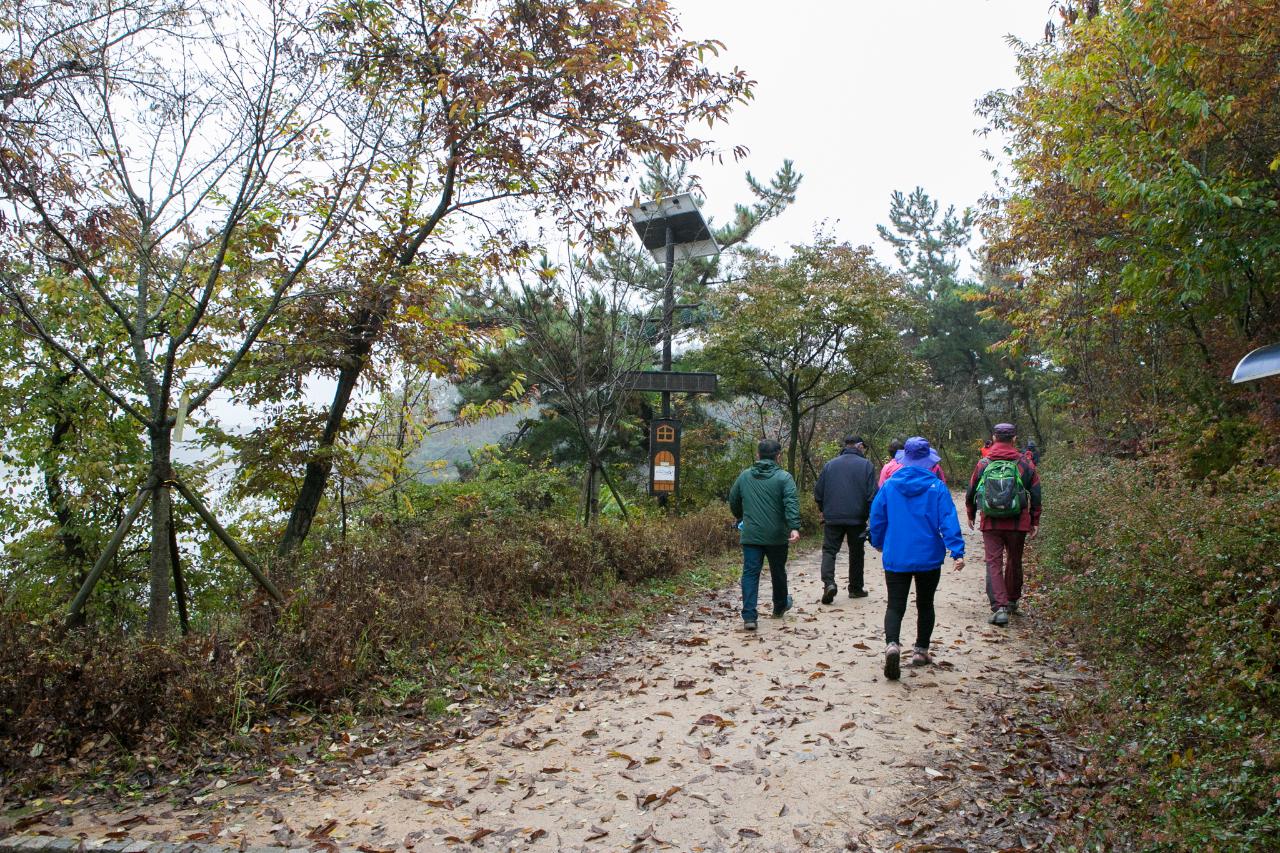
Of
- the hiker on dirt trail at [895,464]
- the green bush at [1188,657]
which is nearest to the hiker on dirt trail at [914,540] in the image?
the hiker on dirt trail at [895,464]

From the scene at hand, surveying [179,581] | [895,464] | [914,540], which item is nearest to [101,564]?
[179,581]

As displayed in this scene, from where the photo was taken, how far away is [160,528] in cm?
575

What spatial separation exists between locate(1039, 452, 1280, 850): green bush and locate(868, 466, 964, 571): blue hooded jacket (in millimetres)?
1208

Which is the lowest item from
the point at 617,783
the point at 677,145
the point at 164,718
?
the point at 617,783

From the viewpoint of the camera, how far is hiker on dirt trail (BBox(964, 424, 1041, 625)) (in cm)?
736

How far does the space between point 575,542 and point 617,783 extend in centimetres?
498

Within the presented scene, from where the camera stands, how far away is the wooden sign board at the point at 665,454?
47.4 feet

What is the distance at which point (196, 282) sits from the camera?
6.67 meters

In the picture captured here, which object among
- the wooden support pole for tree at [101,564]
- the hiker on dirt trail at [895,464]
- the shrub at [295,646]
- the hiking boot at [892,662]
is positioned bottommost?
the hiking boot at [892,662]

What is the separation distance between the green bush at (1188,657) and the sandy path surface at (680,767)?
915mm

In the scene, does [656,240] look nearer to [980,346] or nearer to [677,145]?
[677,145]

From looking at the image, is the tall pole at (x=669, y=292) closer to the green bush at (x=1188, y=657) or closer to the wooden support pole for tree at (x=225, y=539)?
the green bush at (x=1188, y=657)

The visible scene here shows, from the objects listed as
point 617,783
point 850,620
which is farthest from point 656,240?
point 617,783

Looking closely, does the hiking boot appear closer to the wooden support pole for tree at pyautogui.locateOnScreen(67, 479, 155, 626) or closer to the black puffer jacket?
the black puffer jacket
